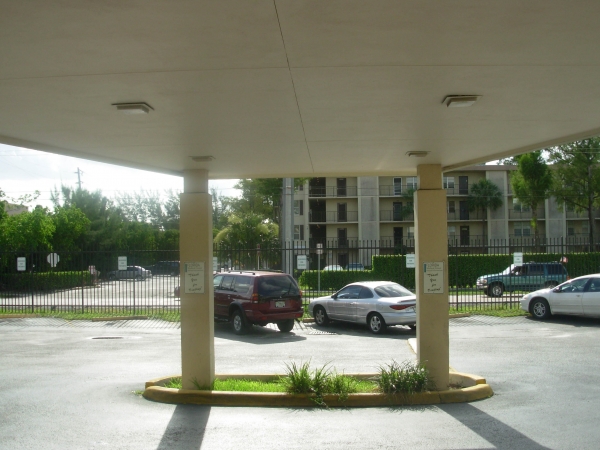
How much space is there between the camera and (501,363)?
13.0m

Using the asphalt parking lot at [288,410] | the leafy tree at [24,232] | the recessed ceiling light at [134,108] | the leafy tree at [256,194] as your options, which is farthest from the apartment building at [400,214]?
the recessed ceiling light at [134,108]

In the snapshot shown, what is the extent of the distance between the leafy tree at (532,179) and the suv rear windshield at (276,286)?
94.6 feet

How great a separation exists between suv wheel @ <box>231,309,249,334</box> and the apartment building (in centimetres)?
3410

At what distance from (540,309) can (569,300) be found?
1180 millimetres

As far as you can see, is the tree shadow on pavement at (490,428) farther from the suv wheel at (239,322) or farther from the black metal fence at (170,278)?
the black metal fence at (170,278)

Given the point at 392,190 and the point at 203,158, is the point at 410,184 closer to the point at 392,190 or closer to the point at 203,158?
the point at 392,190

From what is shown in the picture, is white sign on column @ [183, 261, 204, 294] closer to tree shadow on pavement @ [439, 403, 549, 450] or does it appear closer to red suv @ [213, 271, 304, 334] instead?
tree shadow on pavement @ [439, 403, 549, 450]

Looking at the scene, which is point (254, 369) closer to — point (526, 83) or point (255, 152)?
point (255, 152)

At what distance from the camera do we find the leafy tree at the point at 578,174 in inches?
1770

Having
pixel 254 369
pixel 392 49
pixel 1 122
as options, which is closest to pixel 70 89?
pixel 1 122

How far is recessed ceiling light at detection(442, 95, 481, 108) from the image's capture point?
6.37 metres

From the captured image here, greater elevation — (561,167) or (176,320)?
(561,167)

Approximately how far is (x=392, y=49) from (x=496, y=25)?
2.66 ft

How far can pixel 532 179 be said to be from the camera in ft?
144
